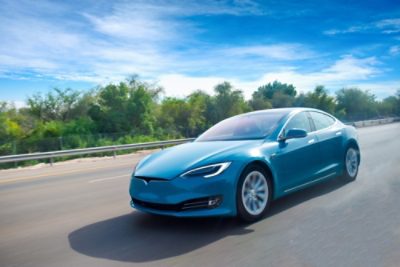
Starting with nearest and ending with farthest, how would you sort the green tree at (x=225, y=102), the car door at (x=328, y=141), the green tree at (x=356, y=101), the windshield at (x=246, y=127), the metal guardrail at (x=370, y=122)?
the windshield at (x=246, y=127), the car door at (x=328, y=141), the metal guardrail at (x=370, y=122), the green tree at (x=225, y=102), the green tree at (x=356, y=101)

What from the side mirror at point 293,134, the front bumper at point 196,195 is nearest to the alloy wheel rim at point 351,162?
the side mirror at point 293,134

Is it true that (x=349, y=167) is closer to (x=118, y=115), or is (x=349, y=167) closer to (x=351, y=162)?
(x=351, y=162)

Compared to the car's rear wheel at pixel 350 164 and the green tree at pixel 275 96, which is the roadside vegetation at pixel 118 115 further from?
the car's rear wheel at pixel 350 164

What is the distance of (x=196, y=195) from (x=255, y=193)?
3.02ft

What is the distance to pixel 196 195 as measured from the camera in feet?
14.1

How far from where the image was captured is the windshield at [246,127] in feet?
18.4

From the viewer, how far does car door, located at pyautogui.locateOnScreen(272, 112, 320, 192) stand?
5.23 m

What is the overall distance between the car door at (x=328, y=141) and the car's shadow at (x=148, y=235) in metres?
1.14

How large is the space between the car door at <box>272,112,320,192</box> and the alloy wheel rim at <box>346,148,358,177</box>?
51.8 inches

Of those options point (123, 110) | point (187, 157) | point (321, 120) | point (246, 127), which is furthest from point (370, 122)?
point (187, 157)

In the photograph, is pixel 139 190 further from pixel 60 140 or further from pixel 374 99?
pixel 374 99

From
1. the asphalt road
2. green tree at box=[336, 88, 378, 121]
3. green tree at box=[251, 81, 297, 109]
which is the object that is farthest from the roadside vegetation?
green tree at box=[336, 88, 378, 121]

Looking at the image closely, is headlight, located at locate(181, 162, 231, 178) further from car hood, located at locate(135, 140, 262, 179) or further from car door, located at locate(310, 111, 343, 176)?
car door, located at locate(310, 111, 343, 176)

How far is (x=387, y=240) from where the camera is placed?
397 centimetres
